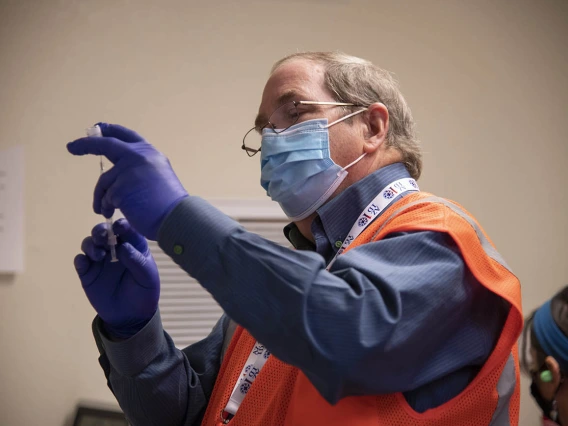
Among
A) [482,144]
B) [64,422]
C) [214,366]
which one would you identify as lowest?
[64,422]

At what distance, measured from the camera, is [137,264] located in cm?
106

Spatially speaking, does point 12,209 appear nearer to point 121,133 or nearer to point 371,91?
point 121,133

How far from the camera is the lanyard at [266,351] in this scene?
A: 1072 millimetres

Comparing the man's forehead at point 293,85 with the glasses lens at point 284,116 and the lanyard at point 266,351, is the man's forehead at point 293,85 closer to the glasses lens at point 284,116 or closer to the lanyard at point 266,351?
the glasses lens at point 284,116

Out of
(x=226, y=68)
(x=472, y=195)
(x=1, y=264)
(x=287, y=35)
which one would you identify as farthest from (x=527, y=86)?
(x=1, y=264)

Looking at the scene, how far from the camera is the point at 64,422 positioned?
178 cm

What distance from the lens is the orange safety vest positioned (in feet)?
2.76

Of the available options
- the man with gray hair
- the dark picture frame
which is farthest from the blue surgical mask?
the dark picture frame

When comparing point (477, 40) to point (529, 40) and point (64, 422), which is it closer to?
point (529, 40)

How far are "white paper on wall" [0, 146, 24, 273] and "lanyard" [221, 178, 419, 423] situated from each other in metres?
1.07

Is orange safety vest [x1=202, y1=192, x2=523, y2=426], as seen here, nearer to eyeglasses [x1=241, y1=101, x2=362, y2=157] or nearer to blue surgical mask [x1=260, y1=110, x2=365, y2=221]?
blue surgical mask [x1=260, y1=110, x2=365, y2=221]

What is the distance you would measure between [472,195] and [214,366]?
1144mm

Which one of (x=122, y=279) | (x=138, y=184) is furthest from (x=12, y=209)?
(x=138, y=184)

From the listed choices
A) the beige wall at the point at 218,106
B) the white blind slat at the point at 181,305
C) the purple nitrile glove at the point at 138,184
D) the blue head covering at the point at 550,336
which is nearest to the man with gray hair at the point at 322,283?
the purple nitrile glove at the point at 138,184
